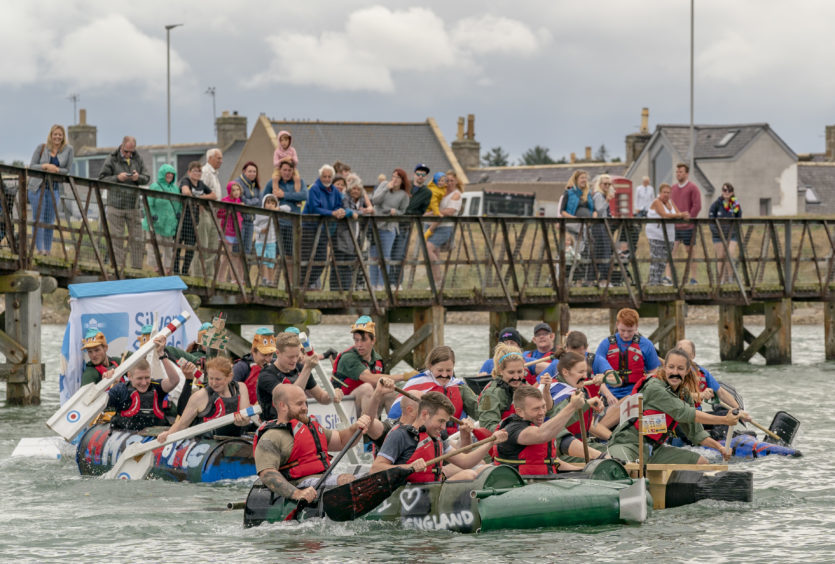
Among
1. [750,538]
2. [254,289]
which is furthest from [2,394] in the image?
[750,538]

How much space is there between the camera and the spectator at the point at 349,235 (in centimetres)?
2608

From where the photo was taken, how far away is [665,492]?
14039mm

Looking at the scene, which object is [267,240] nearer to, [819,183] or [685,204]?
[685,204]

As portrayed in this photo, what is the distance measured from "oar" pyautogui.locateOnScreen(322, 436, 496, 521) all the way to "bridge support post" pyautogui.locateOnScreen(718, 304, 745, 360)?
22653 millimetres

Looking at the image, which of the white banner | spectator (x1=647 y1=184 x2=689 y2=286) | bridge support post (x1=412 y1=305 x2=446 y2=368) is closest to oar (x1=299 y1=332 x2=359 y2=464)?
the white banner

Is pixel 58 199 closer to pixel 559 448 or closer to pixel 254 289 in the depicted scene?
pixel 254 289

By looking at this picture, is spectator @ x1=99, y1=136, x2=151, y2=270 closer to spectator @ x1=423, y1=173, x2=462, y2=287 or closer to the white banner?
the white banner

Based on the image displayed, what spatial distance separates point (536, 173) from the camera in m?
91.2

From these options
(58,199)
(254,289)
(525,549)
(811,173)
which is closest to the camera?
(525,549)

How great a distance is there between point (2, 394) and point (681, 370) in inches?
668

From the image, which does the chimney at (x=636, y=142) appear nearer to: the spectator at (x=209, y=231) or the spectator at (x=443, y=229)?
the spectator at (x=443, y=229)

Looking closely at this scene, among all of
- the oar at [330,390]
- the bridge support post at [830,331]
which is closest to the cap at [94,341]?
the oar at [330,390]

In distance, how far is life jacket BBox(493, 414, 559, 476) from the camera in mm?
13453

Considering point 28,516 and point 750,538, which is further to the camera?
point 28,516
